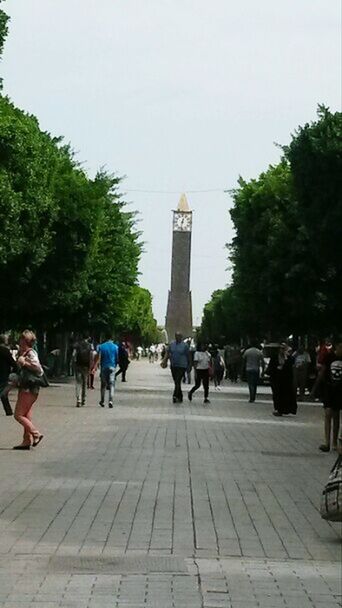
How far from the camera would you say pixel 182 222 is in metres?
178

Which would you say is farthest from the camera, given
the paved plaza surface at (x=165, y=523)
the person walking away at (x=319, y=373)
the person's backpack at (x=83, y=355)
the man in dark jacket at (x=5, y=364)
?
the person's backpack at (x=83, y=355)

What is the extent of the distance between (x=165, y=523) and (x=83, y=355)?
2142 centimetres

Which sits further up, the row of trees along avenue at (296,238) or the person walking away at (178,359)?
the row of trees along avenue at (296,238)

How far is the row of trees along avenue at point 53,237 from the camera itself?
3584 centimetres

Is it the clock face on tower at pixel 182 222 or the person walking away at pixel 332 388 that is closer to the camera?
the person walking away at pixel 332 388

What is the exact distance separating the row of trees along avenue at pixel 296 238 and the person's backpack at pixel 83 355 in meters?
8.18

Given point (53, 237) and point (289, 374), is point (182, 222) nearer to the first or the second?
point (53, 237)

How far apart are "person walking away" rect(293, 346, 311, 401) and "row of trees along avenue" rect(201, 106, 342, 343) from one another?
2.68 metres

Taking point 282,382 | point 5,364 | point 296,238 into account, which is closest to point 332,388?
point 5,364

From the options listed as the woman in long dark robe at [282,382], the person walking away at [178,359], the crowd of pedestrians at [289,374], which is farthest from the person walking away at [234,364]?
the woman in long dark robe at [282,382]

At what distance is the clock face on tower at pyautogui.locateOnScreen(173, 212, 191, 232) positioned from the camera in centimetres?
17736

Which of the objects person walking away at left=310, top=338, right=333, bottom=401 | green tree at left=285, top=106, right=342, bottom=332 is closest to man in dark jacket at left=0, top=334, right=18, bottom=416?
person walking away at left=310, top=338, right=333, bottom=401

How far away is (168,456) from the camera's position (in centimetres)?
1902

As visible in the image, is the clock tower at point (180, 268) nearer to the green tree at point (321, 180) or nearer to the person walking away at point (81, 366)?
the green tree at point (321, 180)
